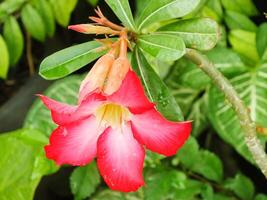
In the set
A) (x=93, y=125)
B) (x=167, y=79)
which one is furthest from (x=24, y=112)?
(x=93, y=125)

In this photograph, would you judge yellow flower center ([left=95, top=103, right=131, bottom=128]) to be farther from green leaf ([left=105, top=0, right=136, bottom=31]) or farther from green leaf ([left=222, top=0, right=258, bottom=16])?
green leaf ([left=222, top=0, right=258, bottom=16])

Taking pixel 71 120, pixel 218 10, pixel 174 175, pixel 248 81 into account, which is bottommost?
pixel 174 175

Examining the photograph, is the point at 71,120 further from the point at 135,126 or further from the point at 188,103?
the point at 188,103

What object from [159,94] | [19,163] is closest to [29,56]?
[19,163]

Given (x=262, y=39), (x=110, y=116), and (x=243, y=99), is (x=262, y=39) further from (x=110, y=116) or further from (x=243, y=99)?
(x=110, y=116)

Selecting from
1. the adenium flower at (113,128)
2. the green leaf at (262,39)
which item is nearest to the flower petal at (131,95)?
the adenium flower at (113,128)

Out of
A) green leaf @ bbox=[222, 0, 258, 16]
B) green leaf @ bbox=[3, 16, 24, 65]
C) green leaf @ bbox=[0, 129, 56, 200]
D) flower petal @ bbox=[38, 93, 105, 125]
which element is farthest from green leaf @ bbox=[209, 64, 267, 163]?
flower petal @ bbox=[38, 93, 105, 125]

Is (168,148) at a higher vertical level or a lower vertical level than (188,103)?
higher
